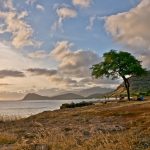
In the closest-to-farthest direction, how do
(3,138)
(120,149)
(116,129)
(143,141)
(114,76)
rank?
(120,149) → (143,141) → (3,138) → (116,129) → (114,76)

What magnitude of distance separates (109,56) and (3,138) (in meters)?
65.5

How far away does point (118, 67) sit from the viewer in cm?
8438

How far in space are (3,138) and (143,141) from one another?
8803 millimetres

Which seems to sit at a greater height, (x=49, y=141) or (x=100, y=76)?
(x=100, y=76)

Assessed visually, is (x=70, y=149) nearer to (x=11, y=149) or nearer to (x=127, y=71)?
(x=11, y=149)

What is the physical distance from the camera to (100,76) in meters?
85.7

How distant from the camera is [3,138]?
2180 cm

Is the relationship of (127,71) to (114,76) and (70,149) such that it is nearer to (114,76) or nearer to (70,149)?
(114,76)

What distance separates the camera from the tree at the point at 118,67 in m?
84.4

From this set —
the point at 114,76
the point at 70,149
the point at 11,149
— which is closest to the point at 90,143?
the point at 70,149

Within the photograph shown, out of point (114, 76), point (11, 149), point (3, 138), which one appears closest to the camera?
point (11, 149)

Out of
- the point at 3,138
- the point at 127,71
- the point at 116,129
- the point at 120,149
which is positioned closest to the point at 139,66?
the point at 127,71

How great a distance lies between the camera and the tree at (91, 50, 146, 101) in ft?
277

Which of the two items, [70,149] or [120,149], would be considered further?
[70,149]
